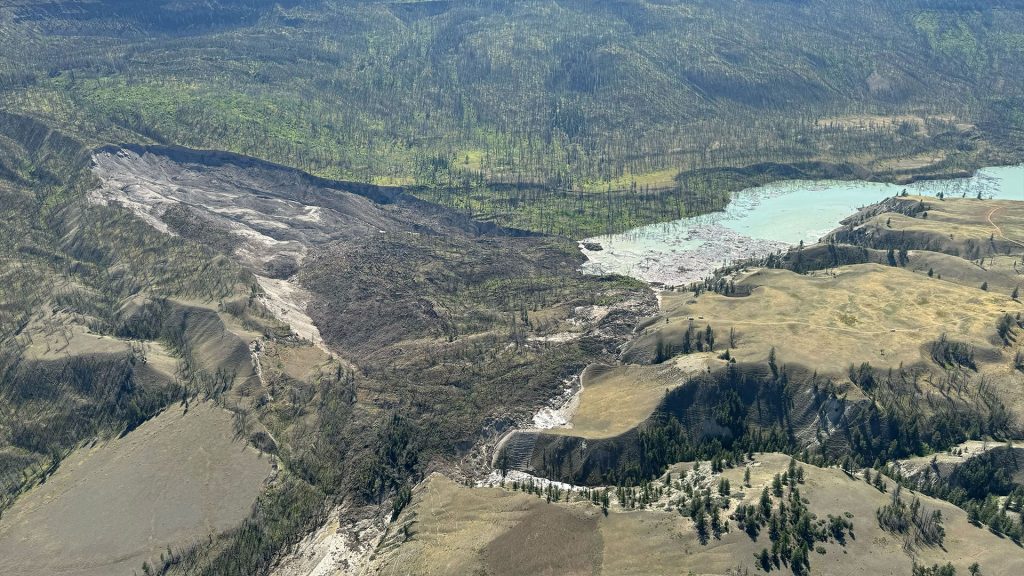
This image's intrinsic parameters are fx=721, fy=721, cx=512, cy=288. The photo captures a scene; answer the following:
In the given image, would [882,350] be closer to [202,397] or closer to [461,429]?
[461,429]

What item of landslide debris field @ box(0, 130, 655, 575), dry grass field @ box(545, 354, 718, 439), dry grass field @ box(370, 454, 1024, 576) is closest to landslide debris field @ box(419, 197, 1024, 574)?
dry grass field @ box(370, 454, 1024, 576)

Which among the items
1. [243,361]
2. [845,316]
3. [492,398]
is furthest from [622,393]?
[243,361]

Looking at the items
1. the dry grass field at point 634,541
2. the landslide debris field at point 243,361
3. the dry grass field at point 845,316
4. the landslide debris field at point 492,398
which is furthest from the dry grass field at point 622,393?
the dry grass field at point 634,541

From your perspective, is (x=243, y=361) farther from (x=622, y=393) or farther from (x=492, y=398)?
(x=622, y=393)

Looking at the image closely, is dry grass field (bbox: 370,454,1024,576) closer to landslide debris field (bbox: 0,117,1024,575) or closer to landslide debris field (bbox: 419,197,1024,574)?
landslide debris field (bbox: 419,197,1024,574)

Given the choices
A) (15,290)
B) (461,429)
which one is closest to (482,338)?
(461,429)

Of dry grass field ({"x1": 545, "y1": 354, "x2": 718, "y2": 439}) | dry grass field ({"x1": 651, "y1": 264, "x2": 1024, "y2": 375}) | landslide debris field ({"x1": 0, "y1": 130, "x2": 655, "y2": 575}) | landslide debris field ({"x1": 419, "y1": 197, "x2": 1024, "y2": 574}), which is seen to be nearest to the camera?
landslide debris field ({"x1": 419, "y1": 197, "x2": 1024, "y2": 574})

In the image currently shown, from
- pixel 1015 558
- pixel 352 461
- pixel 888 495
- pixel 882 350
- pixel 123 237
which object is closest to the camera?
pixel 1015 558
